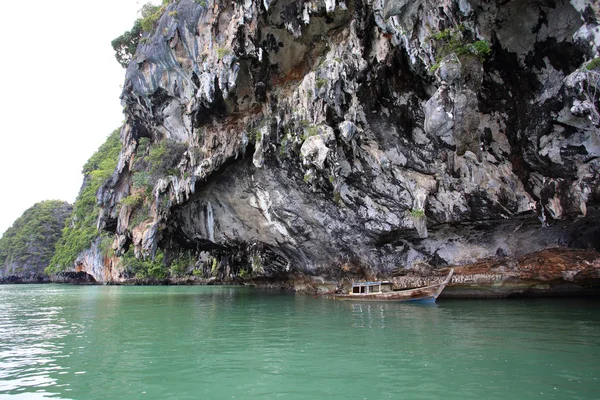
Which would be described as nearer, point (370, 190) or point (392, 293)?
point (392, 293)

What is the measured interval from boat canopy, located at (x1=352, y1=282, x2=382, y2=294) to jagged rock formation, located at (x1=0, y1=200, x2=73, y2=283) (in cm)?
6703

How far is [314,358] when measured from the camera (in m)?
7.50

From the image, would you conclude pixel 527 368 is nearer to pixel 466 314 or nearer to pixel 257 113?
Answer: pixel 466 314

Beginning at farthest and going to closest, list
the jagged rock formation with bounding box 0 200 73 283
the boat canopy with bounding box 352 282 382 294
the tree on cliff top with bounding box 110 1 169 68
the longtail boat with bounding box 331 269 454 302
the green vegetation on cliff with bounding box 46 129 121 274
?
the jagged rock formation with bounding box 0 200 73 283
the green vegetation on cliff with bounding box 46 129 121 274
the tree on cliff top with bounding box 110 1 169 68
the boat canopy with bounding box 352 282 382 294
the longtail boat with bounding box 331 269 454 302

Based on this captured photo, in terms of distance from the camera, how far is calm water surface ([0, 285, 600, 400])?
568 cm

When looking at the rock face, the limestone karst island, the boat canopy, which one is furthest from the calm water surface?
the boat canopy

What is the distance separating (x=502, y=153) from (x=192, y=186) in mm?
15289

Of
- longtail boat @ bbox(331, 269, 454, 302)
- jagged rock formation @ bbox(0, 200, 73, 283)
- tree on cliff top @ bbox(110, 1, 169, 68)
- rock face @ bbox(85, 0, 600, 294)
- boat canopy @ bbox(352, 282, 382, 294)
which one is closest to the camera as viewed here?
rock face @ bbox(85, 0, 600, 294)

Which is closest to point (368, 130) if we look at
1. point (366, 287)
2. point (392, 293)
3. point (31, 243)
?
point (392, 293)

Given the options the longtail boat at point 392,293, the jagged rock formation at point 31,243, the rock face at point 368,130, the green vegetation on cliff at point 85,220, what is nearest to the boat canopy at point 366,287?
the longtail boat at point 392,293

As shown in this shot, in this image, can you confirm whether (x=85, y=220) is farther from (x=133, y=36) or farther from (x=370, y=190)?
(x=370, y=190)

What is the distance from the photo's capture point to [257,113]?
21.2m

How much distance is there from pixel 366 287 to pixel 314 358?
13.0 m

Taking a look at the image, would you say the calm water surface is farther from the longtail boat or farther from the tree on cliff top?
the tree on cliff top
